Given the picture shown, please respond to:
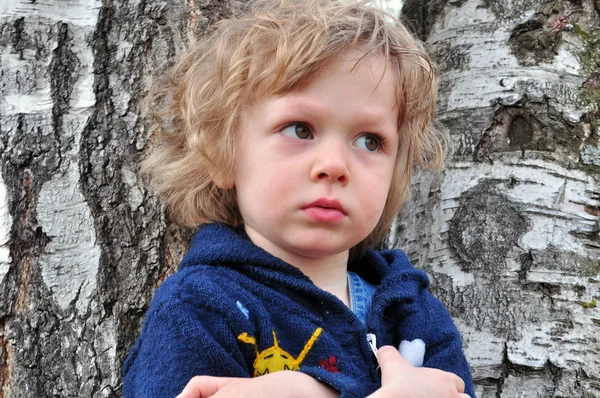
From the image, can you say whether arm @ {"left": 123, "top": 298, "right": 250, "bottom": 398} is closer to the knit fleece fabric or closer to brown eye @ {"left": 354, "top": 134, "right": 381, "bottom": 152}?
the knit fleece fabric

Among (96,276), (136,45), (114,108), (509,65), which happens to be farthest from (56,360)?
(509,65)

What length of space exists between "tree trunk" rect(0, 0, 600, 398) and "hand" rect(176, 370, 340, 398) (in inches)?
21.0

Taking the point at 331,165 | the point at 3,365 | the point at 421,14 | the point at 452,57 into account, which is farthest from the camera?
the point at 421,14

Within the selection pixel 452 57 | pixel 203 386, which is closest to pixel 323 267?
pixel 203 386

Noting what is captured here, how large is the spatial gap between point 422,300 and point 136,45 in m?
1.12

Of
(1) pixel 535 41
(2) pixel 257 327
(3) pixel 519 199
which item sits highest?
(1) pixel 535 41

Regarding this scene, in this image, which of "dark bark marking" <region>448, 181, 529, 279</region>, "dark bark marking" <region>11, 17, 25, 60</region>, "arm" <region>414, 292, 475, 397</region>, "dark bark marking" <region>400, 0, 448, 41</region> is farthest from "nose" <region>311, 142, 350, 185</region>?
"dark bark marking" <region>400, 0, 448, 41</region>

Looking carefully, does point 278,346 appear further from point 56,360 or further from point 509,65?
point 509,65

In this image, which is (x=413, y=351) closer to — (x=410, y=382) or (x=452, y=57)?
(x=410, y=382)

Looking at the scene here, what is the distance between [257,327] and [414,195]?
103 centimetres

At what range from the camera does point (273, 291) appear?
5.66 feet

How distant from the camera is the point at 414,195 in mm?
2482

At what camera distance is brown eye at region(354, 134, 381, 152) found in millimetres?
1805

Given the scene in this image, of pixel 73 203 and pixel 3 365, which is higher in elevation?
pixel 73 203
